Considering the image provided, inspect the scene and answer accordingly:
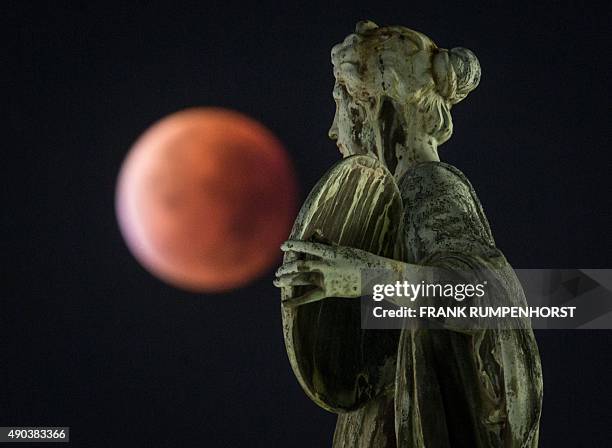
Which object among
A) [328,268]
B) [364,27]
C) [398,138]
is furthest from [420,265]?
[364,27]

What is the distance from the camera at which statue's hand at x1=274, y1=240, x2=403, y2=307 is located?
1457mm

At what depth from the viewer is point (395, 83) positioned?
1.78 meters

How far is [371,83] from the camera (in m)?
1.79

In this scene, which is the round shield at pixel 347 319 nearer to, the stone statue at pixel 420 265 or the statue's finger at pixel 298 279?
the stone statue at pixel 420 265

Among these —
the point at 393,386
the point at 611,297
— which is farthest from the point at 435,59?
the point at 611,297

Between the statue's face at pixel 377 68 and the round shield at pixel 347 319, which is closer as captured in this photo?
the round shield at pixel 347 319

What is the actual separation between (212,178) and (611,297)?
95 centimetres

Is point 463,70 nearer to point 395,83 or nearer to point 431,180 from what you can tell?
point 395,83

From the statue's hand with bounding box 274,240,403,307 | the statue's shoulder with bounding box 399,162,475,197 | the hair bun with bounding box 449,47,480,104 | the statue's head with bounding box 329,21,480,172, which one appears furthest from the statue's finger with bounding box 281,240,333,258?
the hair bun with bounding box 449,47,480,104

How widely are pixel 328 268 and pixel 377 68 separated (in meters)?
0.46

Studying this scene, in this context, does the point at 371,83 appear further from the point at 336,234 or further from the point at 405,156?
the point at 336,234

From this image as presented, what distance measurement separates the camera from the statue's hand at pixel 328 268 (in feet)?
4.78

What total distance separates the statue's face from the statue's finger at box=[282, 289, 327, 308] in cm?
38

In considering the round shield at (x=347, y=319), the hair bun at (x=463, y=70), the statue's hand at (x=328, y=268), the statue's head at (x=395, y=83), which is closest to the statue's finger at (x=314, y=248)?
the statue's hand at (x=328, y=268)
